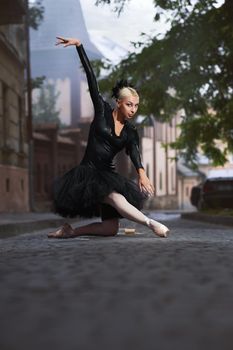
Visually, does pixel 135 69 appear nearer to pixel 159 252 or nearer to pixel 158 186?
pixel 159 252

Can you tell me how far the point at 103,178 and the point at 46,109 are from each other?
51164mm

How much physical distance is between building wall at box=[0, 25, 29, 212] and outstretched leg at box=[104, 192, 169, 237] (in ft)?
40.3

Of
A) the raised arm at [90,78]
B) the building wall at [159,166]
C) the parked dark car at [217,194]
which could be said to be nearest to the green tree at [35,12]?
the parked dark car at [217,194]

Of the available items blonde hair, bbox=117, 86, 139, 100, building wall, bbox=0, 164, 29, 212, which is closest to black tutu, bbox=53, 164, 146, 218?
blonde hair, bbox=117, 86, 139, 100

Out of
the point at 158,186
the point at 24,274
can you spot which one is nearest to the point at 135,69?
the point at 24,274

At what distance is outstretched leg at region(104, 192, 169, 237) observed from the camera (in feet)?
19.0

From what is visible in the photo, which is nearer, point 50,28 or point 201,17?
point 201,17

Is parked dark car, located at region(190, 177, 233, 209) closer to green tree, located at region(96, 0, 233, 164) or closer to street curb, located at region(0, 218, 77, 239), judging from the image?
green tree, located at region(96, 0, 233, 164)

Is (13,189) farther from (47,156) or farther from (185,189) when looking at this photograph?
(185,189)

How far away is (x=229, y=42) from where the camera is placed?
14.2m

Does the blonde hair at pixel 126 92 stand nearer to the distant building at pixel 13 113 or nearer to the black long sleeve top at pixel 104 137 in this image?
the black long sleeve top at pixel 104 137

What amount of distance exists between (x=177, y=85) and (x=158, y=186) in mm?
43024

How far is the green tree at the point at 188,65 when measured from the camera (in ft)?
47.0

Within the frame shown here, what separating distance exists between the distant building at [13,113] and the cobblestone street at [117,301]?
43.6ft
